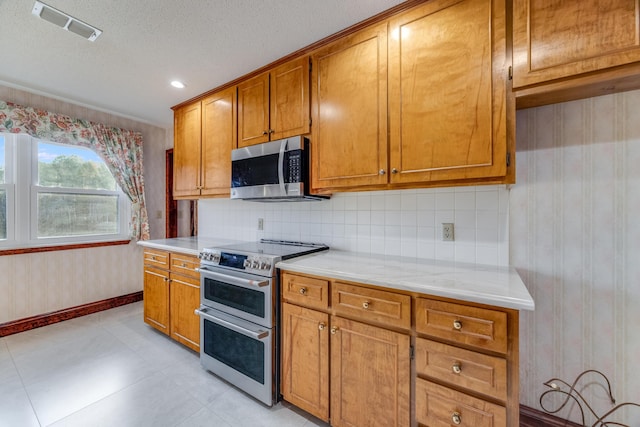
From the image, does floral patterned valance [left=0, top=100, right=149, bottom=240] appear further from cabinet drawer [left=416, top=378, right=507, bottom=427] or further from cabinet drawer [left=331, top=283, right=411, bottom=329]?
cabinet drawer [left=416, top=378, right=507, bottom=427]

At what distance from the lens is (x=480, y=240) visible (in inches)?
64.9

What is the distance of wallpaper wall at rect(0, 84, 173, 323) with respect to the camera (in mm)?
2703

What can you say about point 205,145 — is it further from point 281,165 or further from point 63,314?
point 63,314

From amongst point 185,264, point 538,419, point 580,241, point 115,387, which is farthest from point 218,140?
point 538,419

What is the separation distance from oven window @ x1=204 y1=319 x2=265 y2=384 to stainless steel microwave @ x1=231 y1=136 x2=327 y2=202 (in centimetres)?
103

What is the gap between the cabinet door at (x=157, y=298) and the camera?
253 cm

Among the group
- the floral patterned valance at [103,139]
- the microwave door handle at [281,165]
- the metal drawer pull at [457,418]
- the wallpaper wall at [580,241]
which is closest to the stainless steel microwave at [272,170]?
the microwave door handle at [281,165]

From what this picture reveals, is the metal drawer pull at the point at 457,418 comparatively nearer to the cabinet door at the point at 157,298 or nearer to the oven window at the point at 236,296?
the oven window at the point at 236,296

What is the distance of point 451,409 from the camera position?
1.13 metres

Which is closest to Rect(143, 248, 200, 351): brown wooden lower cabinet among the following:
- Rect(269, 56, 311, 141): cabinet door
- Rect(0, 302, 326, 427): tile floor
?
Rect(0, 302, 326, 427): tile floor

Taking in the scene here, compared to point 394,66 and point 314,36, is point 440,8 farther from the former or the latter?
point 314,36

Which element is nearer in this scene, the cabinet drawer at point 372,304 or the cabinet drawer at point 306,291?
the cabinet drawer at point 372,304

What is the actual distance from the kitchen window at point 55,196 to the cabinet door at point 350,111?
308 centimetres

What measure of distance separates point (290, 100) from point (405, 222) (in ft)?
4.10
